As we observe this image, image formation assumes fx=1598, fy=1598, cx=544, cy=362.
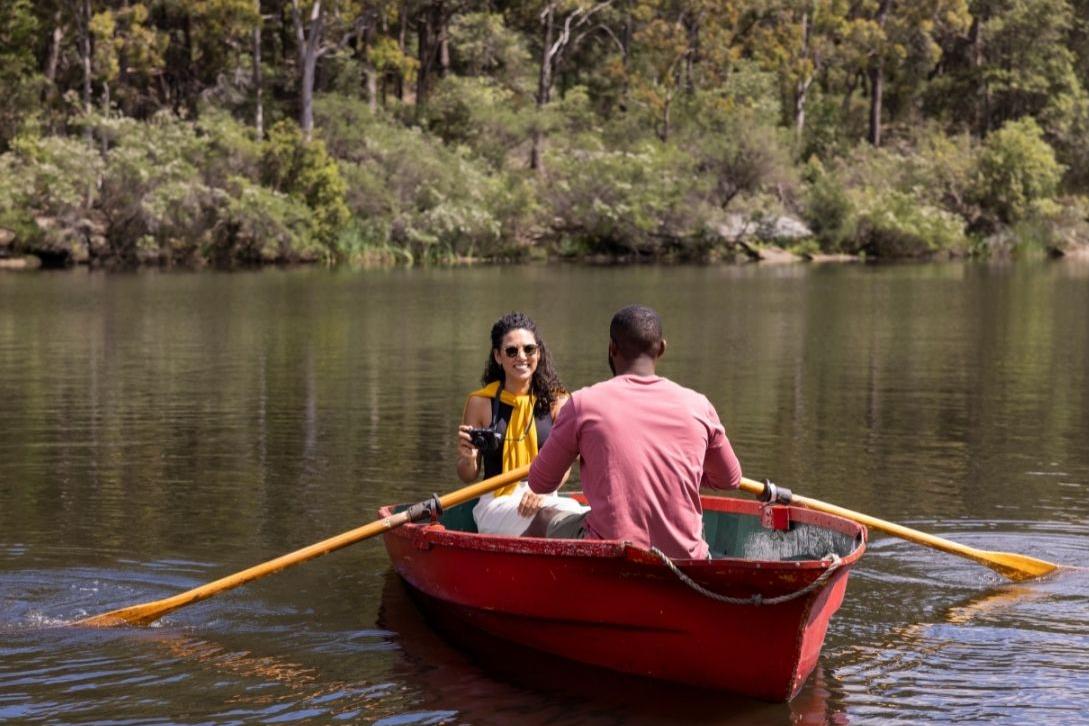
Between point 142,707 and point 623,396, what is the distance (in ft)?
9.35

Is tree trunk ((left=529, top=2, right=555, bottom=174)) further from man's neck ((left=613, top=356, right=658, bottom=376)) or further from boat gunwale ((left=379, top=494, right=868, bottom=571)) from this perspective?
man's neck ((left=613, top=356, right=658, bottom=376))

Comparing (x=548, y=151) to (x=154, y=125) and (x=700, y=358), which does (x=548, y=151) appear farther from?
(x=700, y=358)

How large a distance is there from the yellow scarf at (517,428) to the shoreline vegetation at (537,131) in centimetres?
4371

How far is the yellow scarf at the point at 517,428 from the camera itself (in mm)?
9289

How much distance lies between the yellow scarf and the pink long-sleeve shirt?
4.70 feet

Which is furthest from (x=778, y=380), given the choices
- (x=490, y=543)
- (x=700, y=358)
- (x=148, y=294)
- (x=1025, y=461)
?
(x=148, y=294)

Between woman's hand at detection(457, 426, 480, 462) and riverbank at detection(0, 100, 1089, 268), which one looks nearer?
woman's hand at detection(457, 426, 480, 462)

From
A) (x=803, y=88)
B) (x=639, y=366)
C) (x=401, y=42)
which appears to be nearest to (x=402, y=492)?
(x=639, y=366)

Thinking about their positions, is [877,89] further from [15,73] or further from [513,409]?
[513,409]

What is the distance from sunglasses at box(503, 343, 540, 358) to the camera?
9125 mm

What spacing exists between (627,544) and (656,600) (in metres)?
0.42

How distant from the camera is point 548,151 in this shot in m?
62.1

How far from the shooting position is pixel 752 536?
9.62m

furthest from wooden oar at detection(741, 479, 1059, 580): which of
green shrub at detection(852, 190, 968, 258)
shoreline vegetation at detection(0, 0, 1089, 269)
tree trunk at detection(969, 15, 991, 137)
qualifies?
tree trunk at detection(969, 15, 991, 137)
